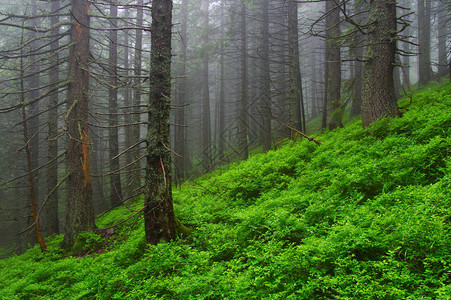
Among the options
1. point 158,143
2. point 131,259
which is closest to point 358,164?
point 158,143

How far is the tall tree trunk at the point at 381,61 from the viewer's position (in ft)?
20.6

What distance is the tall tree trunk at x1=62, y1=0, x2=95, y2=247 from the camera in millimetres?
7176

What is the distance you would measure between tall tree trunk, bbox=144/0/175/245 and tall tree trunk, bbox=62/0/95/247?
12.1 feet

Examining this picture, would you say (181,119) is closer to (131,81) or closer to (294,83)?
(294,83)

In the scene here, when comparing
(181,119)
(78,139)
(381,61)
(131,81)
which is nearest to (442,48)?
(381,61)

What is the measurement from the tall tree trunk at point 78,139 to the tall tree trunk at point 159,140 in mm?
3675

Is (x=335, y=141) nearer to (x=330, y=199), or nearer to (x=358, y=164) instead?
(x=358, y=164)

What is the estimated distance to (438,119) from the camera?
4.92 meters

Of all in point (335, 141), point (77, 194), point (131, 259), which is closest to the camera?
point (131, 259)

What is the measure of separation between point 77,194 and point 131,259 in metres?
3.93

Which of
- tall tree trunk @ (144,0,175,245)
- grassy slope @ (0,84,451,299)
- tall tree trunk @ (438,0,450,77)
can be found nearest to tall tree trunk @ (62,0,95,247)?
grassy slope @ (0,84,451,299)

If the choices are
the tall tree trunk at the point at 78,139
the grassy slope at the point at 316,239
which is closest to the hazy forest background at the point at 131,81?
the tall tree trunk at the point at 78,139

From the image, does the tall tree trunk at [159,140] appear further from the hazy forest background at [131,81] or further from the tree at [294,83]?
the tree at [294,83]

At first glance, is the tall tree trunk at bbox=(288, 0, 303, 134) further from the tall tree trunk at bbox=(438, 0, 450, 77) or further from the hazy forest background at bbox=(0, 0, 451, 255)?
the tall tree trunk at bbox=(438, 0, 450, 77)
